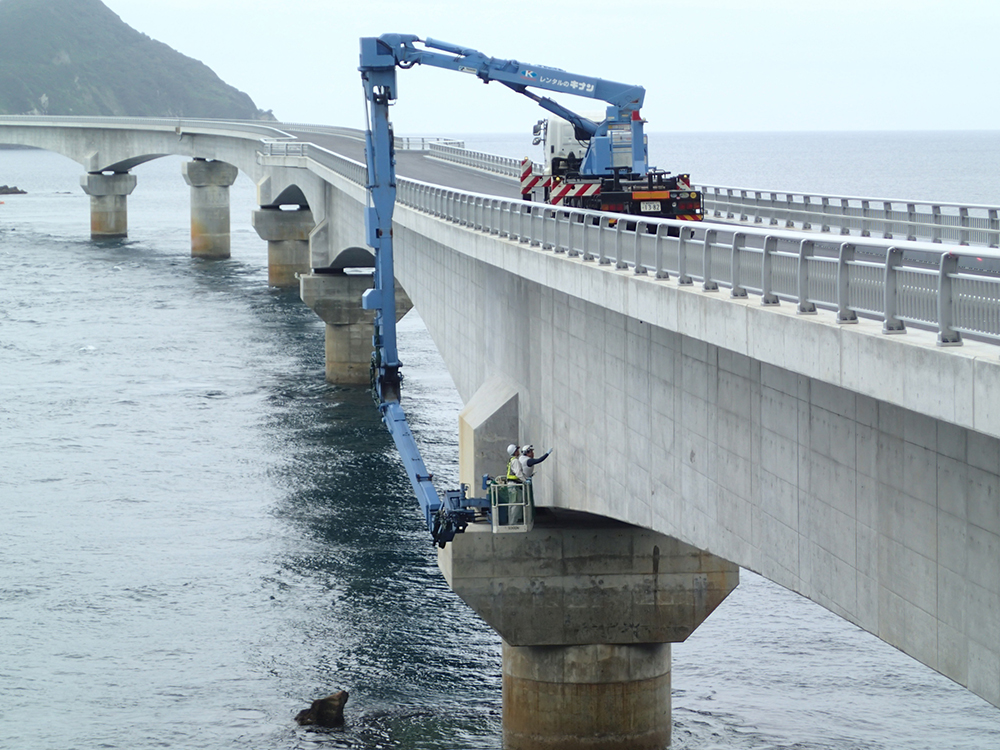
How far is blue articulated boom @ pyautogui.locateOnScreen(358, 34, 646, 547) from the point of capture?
33125 mm

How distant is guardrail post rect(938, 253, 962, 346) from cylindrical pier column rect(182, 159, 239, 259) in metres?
106

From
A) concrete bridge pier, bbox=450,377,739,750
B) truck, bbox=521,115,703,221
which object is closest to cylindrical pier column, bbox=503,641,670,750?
concrete bridge pier, bbox=450,377,739,750

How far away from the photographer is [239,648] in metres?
30.8

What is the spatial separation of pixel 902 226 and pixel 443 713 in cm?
1340

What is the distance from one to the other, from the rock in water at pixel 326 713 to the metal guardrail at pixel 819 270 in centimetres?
959

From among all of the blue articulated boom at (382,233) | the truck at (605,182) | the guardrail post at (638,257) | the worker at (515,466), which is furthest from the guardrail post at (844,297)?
the blue articulated boom at (382,233)

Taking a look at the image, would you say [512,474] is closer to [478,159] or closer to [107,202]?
[478,159]

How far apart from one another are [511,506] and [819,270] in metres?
11.1

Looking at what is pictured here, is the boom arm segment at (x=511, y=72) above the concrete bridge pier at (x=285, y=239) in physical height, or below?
above

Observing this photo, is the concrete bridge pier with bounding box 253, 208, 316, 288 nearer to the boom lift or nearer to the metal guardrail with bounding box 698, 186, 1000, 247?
the boom lift

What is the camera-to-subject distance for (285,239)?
290 feet

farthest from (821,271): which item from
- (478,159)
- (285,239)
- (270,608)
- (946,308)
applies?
(285,239)

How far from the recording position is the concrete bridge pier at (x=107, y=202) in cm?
13025

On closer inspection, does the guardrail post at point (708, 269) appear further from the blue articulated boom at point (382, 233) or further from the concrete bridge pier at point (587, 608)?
the blue articulated boom at point (382, 233)
